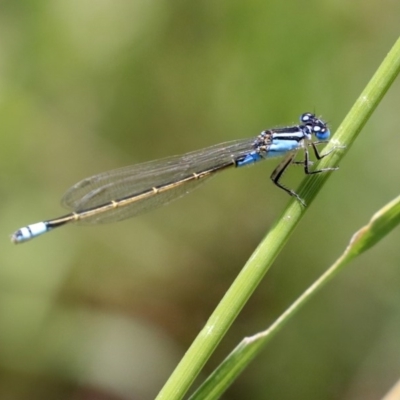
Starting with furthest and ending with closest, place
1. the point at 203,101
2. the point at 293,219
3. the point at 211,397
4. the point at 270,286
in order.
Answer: the point at 203,101, the point at 270,286, the point at 293,219, the point at 211,397

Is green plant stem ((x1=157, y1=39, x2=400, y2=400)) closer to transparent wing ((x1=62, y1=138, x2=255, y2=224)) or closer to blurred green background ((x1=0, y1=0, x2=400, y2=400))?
transparent wing ((x1=62, y1=138, x2=255, y2=224))

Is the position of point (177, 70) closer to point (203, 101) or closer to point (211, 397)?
point (203, 101)

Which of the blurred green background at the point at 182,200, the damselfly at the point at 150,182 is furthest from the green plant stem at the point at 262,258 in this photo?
the blurred green background at the point at 182,200

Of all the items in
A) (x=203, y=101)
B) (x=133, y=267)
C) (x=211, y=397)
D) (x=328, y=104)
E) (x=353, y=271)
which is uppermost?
(x=328, y=104)

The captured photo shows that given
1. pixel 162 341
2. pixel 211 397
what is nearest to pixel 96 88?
pixel 162 341

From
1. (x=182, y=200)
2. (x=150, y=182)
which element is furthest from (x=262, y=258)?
(x=182, y=200)

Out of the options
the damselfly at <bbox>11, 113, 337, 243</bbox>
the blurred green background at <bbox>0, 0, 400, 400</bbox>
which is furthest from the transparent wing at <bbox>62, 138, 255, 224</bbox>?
the blurred green background at <bbox>0, 0, 400, 400</bbox>
